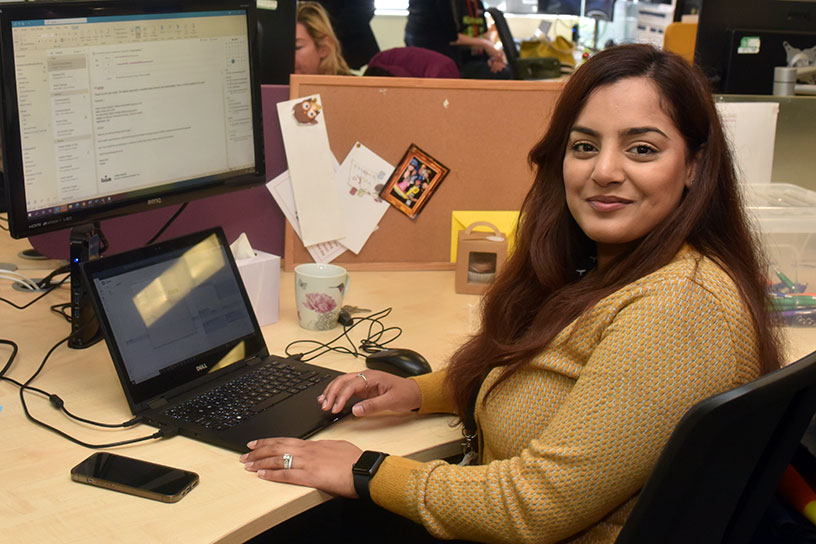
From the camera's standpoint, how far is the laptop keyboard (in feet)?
3.76

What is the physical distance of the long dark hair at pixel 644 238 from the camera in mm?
1019

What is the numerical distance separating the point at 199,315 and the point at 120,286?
13cm

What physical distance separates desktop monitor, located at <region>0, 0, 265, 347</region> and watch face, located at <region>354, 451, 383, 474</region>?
564 mm

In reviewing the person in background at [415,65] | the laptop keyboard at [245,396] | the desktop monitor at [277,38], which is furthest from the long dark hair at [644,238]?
the person in background at [415,65]

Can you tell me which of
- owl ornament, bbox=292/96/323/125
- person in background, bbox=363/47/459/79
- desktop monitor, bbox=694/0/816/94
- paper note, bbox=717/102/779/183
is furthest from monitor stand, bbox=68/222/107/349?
person in background, bbox=363/47/459/79

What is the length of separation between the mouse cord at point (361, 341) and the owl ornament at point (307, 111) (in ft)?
1.44

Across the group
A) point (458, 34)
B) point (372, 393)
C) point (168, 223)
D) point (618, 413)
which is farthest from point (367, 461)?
point (458, 34)

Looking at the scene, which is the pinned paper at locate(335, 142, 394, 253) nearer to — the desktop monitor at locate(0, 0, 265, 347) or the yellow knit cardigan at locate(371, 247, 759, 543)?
the desktop monitor at locate(0, 0, 265, 347)

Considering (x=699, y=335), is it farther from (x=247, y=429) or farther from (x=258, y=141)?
(x=258, y=141)

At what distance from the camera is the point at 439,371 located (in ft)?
4.24

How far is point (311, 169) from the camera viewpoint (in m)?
1.75

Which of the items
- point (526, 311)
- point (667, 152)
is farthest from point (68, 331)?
point (667, 152)

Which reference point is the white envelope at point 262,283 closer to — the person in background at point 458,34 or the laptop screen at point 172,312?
the laptop screen at point 172,312

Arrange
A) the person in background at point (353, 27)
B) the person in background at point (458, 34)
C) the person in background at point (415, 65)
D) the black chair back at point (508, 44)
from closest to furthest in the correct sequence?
the person in background at point (415, 65) < the person in background at point (353, 27) < the person in background at point (458, 34) < the black chair back at point (508, 44)
